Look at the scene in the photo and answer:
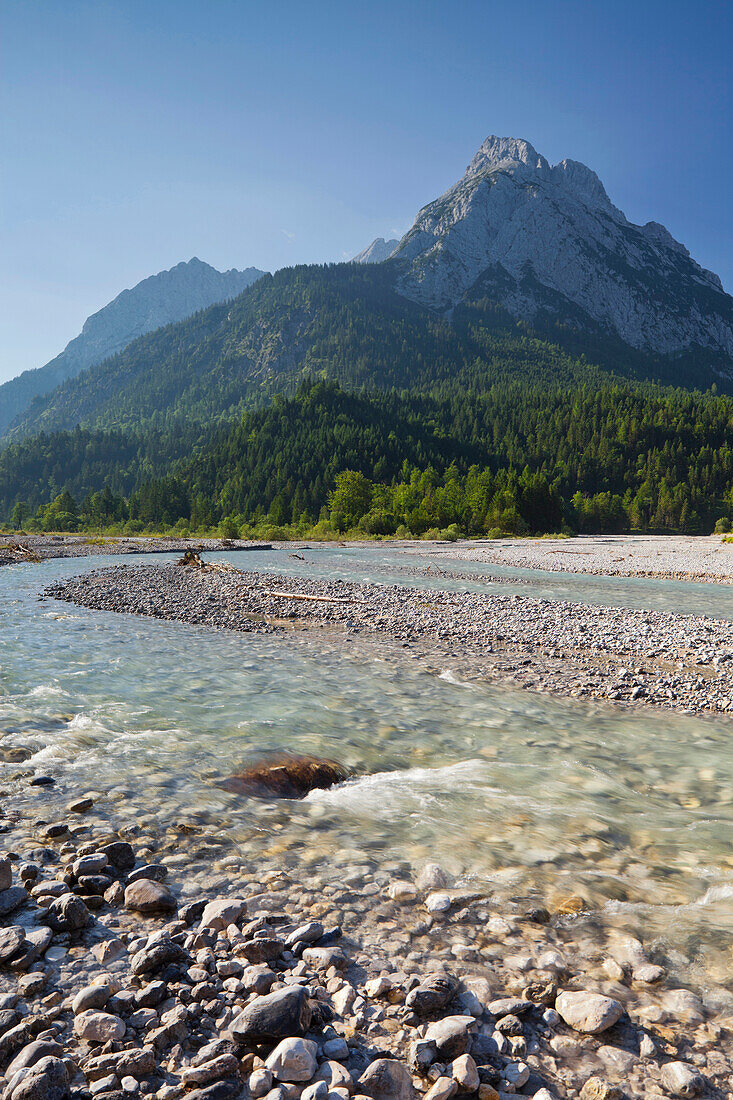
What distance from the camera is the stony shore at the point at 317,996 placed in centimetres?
294

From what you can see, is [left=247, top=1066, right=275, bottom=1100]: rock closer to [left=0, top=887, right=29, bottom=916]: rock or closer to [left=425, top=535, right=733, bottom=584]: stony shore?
[left=0, top=887, right=29, bottom=916]: rock

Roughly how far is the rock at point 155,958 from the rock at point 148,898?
676 millimetres

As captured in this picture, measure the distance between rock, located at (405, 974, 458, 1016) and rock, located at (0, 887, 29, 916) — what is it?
3349 millimetres

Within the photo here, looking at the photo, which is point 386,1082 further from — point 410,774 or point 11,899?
point 410,774

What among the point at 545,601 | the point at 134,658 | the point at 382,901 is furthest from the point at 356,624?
the point at 382,901

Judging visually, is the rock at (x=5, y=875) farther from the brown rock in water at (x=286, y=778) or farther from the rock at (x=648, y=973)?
the rock at (x=648, y=973)

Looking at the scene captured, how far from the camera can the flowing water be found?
5570 millimetres

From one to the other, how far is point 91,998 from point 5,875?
197 centimetres

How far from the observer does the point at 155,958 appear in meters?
3.79

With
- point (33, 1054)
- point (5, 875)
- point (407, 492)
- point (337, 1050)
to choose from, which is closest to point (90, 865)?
point (5, 875)

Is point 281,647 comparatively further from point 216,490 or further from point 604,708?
point 216,490

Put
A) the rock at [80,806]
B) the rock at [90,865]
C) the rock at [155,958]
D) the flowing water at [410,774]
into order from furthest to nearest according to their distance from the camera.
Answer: the rock at [80,806]
the flowing water at [410,774]
the rock at [90,865]
the rock at [155,958]

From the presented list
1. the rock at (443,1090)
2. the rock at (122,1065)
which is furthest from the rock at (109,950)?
the rock at (443,1090)

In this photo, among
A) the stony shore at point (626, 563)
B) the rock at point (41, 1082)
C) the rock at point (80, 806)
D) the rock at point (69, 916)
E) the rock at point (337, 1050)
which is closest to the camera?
the rock at point (41, 1082)
